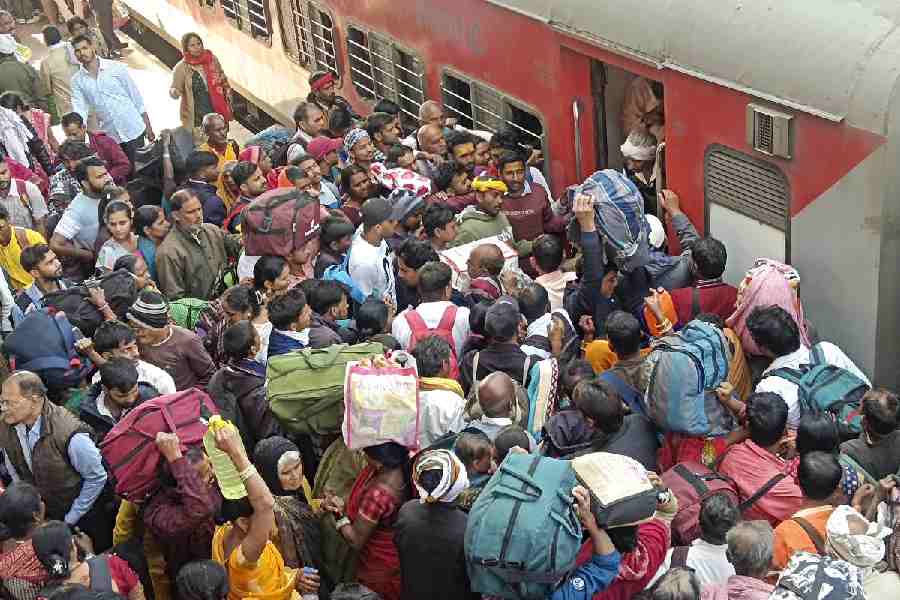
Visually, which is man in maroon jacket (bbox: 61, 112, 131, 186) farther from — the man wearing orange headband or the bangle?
the bangle

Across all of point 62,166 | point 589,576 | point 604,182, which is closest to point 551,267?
point 604,182

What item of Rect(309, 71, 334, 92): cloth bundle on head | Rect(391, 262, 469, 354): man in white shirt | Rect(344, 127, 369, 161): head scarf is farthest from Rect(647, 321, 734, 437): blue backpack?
Rect(309, 71, 334, 92): cloth bundle on head

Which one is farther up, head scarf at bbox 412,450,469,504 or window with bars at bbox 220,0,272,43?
head scarf at bbox 412,450,469,504

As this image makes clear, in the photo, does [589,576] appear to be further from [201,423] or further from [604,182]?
[604,182]

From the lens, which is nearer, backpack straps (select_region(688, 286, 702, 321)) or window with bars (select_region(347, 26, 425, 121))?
backpack straps (select_region(688, 286, 702, 321))

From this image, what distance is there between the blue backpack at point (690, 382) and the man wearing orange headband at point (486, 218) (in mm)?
1839

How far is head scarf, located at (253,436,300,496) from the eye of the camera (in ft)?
12.8

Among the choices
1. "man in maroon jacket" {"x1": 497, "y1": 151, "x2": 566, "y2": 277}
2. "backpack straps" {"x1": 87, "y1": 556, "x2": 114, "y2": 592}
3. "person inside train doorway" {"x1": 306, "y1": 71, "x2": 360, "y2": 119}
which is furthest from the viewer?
"person inside train doorway" {"x1": 306, "y1": 71, "x2": 360, "y2": 119}

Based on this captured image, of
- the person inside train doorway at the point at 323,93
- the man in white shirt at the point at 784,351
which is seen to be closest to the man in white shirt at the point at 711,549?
the man in white shirt at the point at 784,351

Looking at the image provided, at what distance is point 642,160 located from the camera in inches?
237

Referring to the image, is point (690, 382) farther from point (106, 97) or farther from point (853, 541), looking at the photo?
point (106, 97)

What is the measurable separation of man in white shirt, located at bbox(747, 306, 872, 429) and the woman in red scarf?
6.01 m

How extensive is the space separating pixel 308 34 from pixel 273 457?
240 inches

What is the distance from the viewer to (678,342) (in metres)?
4.12
